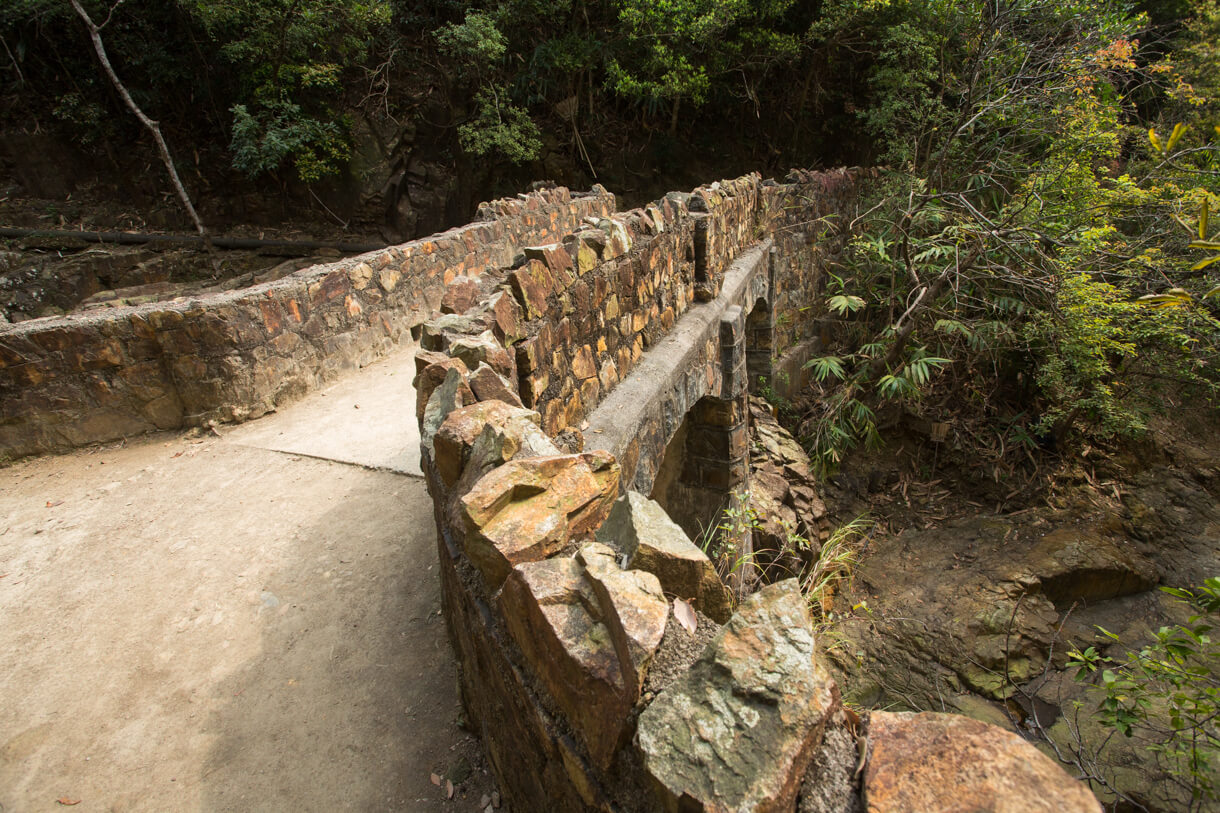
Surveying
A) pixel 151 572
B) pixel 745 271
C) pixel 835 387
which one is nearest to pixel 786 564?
pixel 745 271

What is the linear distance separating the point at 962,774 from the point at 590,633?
65 cm

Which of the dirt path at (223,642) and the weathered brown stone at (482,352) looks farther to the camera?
the weathered brown stone at (482,352)

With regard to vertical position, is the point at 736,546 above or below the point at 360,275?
below

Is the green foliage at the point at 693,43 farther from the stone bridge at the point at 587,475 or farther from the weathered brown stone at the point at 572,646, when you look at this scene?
the weathered brown stone at the point at 572,646

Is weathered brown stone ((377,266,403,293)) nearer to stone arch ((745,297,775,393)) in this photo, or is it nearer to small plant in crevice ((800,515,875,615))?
stone arch ((745,297,775,393))

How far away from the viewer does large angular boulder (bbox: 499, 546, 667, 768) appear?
1162mm

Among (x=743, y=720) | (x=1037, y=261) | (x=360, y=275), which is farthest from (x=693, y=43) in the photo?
(x=743, y=720)

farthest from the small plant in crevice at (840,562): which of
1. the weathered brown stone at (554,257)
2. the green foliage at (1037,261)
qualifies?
the weathered brown stone at (554,257)

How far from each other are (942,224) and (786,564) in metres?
5.03

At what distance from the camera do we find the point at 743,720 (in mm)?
1043

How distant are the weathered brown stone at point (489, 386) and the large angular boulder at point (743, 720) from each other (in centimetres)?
116

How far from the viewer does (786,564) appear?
5973mm

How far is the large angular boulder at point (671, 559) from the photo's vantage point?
1.38m

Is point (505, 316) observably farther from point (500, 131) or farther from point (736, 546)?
point (500, 131)
